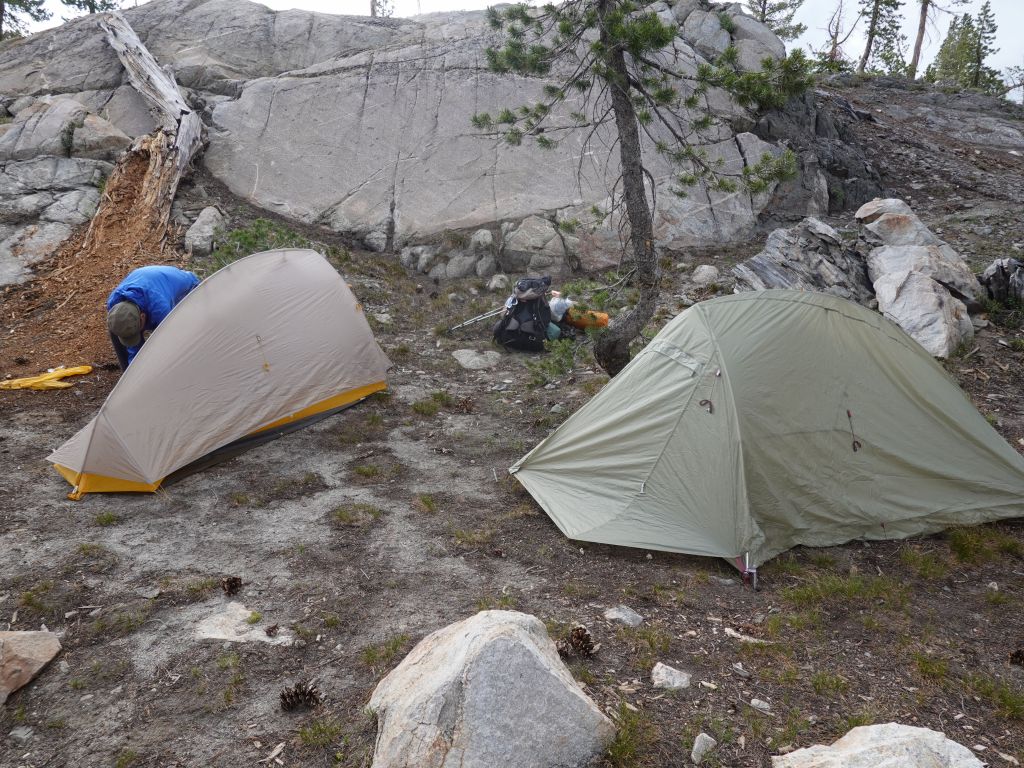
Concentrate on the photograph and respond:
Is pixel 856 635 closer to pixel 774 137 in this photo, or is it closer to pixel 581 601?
pixel 581 601

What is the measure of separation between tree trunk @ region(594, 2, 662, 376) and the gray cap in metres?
5.59

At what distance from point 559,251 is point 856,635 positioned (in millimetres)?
11052

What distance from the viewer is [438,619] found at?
15.8 feet

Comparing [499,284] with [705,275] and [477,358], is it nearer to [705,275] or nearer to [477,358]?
[477,358]

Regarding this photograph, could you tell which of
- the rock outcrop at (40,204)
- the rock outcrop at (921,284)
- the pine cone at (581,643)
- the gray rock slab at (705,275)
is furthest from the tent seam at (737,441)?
the rock outcrop at (40,204)

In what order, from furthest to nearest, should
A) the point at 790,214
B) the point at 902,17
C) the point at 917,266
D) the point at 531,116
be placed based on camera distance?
the point at 902,17 < the point at 790,214 < the point at 917,266 < the point at 531,116

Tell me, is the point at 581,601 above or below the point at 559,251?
below

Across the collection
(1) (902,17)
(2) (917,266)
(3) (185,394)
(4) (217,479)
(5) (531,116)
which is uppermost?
(1) (902,17)

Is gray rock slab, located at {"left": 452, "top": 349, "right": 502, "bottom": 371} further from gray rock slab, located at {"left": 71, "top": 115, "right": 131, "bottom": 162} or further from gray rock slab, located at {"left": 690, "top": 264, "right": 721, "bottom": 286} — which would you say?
gray rock slab, located at {"left": 71, "top": 115, "right": 131, "bottom": 162}

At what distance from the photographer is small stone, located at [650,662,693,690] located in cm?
414

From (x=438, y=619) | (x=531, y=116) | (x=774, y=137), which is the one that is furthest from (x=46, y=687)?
(x=774, y=137)

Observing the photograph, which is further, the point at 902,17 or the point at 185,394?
the point at 902,17

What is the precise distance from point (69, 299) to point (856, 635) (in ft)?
41.2

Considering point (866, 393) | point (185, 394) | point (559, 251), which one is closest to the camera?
point (866, 393)
